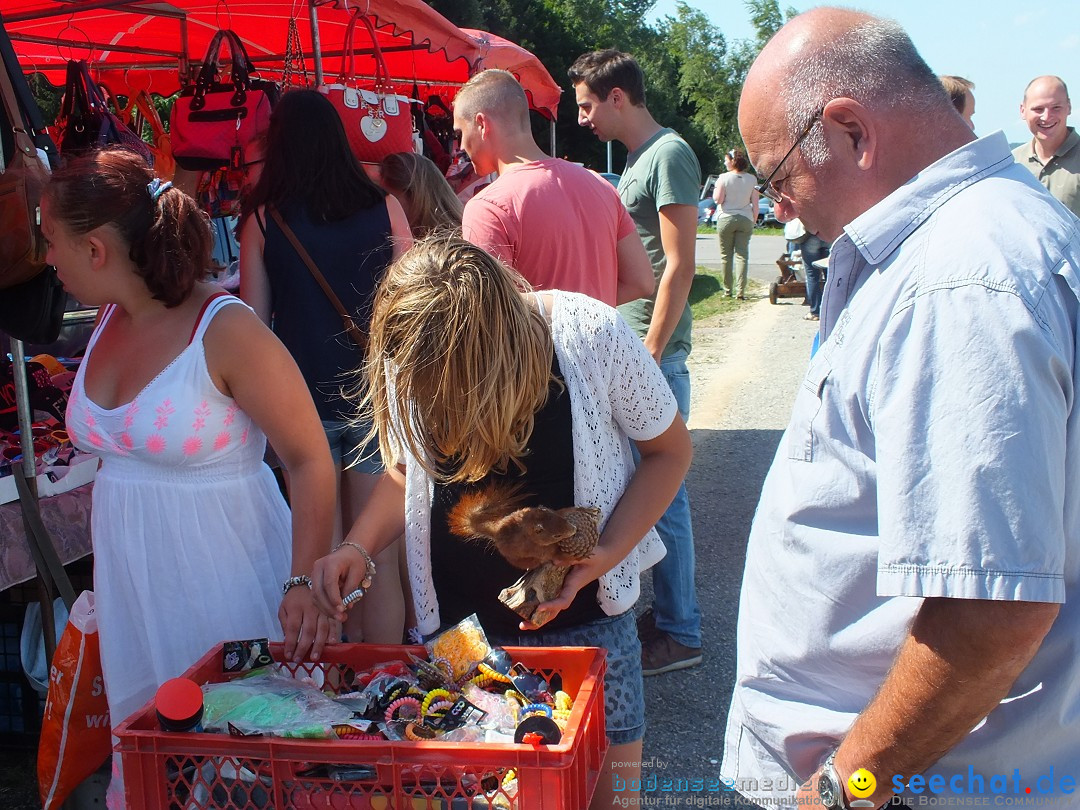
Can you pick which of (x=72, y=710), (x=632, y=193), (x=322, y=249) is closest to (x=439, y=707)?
(x=72, y=710)

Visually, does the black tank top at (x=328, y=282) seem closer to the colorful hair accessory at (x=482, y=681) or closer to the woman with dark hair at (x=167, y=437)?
the woman with dark hair at (x=167, y=437)

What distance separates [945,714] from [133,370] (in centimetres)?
184

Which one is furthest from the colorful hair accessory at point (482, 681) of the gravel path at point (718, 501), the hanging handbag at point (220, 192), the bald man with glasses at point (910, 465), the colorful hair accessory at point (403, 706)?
the hanging handbag at point (220, 192)

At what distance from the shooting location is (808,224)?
140 cm

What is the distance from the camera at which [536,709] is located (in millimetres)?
1413

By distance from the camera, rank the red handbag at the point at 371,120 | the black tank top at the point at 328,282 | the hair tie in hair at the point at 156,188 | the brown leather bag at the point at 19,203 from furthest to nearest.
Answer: the red handbag at the point at 371,120 → the black tank top at the point at 328,282 → the brown leather bag at the point at 19,203 → the hair tie in hair at the point at 156,188

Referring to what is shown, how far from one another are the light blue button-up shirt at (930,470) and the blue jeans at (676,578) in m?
2.09

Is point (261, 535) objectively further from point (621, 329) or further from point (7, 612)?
point (7, 612)

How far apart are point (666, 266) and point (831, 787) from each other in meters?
2.65

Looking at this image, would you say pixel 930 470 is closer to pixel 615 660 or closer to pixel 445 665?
pixel 445 665

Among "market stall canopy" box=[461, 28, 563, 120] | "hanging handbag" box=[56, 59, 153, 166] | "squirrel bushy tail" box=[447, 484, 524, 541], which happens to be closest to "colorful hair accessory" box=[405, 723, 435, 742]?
"squirrel bushy tail" box=[447, 484, 524, 541]

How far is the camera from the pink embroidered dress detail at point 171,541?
6.86ft

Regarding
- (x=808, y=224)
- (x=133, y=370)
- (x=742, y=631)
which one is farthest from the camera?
(x=133, y=370)

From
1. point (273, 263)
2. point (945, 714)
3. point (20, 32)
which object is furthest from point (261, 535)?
point (20, 32)
